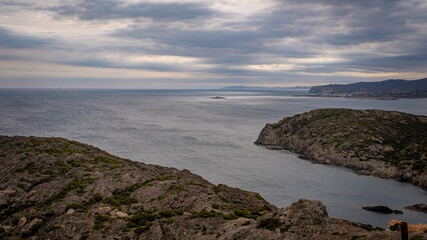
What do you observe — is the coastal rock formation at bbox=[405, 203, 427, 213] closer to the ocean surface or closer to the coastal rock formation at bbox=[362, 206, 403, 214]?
the ocean surface

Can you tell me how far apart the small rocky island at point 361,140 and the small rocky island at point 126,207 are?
37944 mm

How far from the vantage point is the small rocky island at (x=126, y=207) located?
22453 millimetres

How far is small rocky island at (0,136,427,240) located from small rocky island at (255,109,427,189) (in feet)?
124

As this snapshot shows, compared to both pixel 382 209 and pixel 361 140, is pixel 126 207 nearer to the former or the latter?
pixel 382 209

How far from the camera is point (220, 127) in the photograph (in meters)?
122

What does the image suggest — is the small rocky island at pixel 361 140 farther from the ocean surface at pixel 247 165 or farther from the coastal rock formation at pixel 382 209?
the coastal rock formation at pixel 382 209

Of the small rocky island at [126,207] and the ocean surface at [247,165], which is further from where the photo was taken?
the ocean surface at [247,165]

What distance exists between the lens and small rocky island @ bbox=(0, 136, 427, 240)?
22.5m

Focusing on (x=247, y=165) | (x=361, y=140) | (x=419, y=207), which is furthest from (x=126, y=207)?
(x=361, y=140)

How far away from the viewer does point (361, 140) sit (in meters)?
A: 69.3

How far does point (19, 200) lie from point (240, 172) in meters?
41.2

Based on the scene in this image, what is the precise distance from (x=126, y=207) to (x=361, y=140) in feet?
198

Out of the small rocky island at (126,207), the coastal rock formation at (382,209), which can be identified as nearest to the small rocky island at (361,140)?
the coastal rock formation at (382,209)

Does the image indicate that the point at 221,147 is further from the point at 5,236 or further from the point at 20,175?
the point at 5,236
